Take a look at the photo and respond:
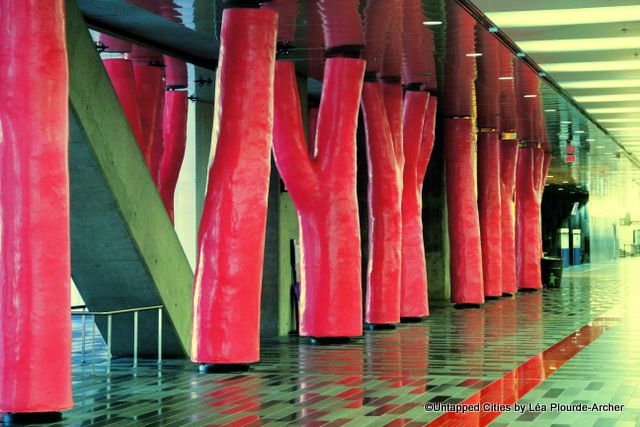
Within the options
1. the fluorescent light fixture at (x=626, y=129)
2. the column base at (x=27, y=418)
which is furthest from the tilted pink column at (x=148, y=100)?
the fluorescent light fixture at (x=626, y=129)

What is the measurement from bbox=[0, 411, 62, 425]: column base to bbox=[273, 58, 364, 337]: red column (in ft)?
19.1

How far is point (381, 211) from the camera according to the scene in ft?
48.5

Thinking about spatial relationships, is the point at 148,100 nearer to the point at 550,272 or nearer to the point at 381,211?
the point at 381,211

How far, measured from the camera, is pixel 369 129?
1468 centimetres


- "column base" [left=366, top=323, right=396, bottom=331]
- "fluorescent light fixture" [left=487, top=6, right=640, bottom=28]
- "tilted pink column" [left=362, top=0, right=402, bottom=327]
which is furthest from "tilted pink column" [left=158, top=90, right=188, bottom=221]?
"fluorescent light fixture" [left=487, top=6, right=640, bottom=28]

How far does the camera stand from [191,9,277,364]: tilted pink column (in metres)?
10.2

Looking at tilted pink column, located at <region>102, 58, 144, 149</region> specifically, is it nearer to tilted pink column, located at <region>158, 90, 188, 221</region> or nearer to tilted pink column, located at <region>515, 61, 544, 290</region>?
tilted pink column, located at <region>158, 90, 188, 221</region>

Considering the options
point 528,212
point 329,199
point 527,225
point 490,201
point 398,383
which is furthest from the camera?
point 528,212

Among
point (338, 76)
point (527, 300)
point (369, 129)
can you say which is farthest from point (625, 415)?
point (527, 300)

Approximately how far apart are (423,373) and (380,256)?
4.65m

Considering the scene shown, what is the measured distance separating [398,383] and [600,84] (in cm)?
913

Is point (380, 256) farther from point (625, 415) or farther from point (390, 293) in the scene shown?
point (625, 415)

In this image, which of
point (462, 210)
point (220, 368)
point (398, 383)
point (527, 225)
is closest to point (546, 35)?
point (398, 383)

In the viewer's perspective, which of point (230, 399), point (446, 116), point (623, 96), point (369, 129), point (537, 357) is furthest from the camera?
point (446, 116)
